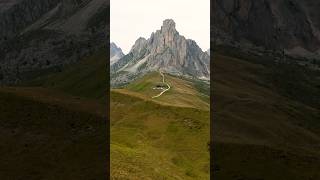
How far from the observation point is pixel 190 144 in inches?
2781

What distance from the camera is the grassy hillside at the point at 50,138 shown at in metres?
48.8

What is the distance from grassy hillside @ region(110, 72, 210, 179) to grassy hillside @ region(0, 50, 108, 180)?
297 cm

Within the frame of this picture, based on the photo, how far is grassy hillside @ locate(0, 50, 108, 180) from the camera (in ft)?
160

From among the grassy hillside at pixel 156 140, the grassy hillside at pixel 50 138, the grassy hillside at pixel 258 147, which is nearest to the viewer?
the grassy hillside at pixel 50 138

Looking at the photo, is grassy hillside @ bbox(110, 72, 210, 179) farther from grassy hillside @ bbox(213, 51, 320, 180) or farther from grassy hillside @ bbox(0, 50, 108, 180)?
grassy hillside @ bbox(213, 51, 320, 180)

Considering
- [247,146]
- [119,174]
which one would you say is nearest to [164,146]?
[247,146]

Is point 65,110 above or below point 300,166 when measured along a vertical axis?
above

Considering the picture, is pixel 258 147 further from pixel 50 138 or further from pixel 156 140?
pixel 50 138

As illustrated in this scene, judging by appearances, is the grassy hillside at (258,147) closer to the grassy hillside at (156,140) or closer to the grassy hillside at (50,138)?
the grassy hillside at (156,140)

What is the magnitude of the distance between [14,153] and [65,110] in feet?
33.6

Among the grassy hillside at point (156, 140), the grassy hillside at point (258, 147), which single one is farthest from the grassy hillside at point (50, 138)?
the grassy hillside at point (258, 147)

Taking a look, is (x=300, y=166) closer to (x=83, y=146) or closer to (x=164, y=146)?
(x=164, y=146)

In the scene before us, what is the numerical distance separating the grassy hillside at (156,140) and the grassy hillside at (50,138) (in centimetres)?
297

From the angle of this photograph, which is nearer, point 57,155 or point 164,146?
point 57,155
